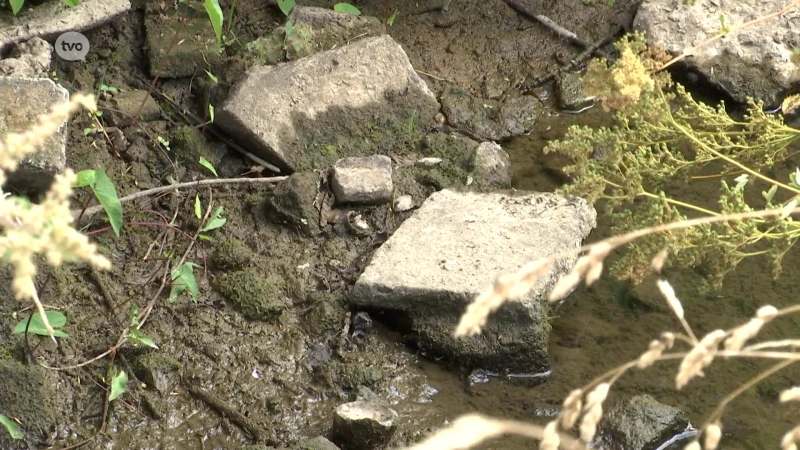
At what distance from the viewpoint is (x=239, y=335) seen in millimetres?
3150

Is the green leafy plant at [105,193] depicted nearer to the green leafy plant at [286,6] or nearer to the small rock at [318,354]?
the small rock at [318,354]

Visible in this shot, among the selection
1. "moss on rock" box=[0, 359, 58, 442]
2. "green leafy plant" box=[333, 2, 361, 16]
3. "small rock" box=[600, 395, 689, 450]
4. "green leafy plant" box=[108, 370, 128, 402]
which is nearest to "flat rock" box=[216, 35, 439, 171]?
"green leafy plant" box=[333, 2, 361, 16]

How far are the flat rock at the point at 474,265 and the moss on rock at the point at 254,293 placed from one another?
0.28m

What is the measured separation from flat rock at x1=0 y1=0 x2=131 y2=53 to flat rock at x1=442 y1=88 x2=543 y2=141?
1530mm

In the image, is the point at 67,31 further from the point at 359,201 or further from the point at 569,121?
the point at 569,121

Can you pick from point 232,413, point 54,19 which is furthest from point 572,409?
point 54,19

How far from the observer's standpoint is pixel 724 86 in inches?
180

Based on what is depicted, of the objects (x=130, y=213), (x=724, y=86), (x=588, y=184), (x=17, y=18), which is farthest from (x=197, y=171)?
(x=724, y=86)

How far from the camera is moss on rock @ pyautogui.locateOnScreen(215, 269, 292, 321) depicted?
3213 mm

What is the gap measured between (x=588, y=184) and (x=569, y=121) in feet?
5.29

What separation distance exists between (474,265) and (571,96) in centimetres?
158

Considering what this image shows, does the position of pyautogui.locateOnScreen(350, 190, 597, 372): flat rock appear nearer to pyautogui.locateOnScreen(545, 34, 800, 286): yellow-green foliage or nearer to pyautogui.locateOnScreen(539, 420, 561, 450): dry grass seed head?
pyautogui.locateOnScreen(545, 34, 800, 286): yellow-green foliage

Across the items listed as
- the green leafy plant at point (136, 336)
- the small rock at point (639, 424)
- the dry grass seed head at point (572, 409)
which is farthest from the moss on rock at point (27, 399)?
the dry grass seed head at point (572, 409)

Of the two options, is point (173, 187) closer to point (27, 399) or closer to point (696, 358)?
point (27, 399)
